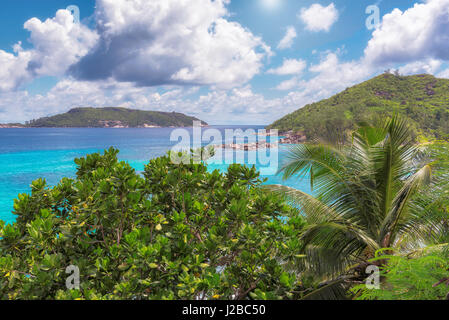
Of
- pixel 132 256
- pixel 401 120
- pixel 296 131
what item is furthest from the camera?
pixel 296 131

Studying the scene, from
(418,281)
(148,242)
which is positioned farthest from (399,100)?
(148,242)

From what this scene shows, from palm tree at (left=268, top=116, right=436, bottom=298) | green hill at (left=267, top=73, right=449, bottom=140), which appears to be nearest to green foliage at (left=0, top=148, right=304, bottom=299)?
palm tree at (left=268, top=116, right=436, bottom=298)

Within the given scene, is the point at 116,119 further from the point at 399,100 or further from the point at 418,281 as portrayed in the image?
the point at 418,281

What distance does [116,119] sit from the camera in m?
140

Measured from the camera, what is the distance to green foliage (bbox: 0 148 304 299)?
2211 millimetres

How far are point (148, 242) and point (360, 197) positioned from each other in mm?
4110

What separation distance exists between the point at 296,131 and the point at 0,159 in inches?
2115

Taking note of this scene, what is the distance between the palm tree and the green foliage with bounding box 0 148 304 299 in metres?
1.84

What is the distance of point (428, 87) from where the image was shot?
161 ft

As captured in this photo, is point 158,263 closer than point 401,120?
Yes

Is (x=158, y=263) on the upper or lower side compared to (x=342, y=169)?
lower
